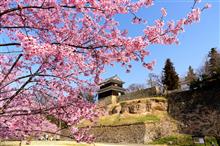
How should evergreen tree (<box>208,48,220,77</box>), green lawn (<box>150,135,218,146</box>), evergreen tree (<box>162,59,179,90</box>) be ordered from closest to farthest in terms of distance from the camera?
1. green lawn (<box>150,135,218,146</box>)
2. evergreen tree (<box>208,48,220,77</box>)
3. evergreen tree (<box>162,59,179,90</box>)

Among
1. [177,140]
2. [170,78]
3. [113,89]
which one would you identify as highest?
[170,78]

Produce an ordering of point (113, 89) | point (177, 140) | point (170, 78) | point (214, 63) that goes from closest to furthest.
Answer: point (177, 140) → point (214, 63) → point (170, 78) → point (113, 89)

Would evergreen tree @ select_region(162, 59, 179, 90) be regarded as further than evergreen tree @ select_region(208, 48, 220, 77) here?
Yes

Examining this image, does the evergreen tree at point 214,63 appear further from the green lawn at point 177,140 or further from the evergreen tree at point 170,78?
the green lawn at point 177,140

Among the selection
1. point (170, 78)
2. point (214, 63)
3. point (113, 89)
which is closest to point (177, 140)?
point (214, 63)

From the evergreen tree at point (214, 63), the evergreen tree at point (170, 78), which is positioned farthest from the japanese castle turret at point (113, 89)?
the evergreen tree at point (214, 63)

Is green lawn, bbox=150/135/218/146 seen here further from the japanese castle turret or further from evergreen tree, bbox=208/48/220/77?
the japanese castle turret

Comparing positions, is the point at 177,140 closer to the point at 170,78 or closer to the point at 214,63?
the point at 214,63

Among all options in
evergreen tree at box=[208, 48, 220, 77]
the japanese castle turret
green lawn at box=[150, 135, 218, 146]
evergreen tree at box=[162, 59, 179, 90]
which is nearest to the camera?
green lawn at box=[150, 135, 218, 146]

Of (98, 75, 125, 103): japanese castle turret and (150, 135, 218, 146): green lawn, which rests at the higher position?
(98, 75, 125, 103): japanese castle turret

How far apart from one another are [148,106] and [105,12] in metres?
36.8

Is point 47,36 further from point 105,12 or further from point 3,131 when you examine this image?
point 3,131

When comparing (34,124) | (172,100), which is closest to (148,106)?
(172,100)

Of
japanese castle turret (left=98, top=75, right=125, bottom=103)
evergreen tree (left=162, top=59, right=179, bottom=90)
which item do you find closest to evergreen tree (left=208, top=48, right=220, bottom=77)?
evergreen tree (left=162, top=59, right=179, bottom=90)
